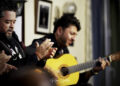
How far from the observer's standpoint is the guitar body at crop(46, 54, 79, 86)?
4.97 ft

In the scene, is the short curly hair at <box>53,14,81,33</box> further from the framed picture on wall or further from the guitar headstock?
the guitar headstock

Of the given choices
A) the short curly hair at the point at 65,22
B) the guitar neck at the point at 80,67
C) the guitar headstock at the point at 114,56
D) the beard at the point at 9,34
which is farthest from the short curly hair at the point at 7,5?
the guitar headstock at the point at 114,56

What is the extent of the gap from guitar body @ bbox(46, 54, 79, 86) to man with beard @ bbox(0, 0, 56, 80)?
14 centimetres

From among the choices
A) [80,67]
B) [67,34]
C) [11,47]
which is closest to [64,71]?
[80,67]

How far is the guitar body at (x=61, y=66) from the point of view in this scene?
152 cm

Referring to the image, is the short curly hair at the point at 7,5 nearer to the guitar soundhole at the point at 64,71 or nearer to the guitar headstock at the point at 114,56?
the guitar soundhole at the point at 64,71

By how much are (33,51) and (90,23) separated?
1114 millimetres

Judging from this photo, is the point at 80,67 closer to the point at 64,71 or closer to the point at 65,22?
the point at 64,71

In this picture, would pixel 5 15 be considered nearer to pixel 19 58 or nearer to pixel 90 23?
pixel 19 58

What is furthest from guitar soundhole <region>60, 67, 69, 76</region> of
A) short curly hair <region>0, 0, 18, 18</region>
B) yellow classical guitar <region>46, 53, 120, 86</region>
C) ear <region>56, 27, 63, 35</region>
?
short curly hair <region>0, 0, 18, 18</region>

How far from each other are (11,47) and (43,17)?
553 mm

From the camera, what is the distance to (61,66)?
5.22ft

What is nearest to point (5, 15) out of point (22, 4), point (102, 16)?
point (22, 4)

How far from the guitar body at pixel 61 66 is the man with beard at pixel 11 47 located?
145 mm
